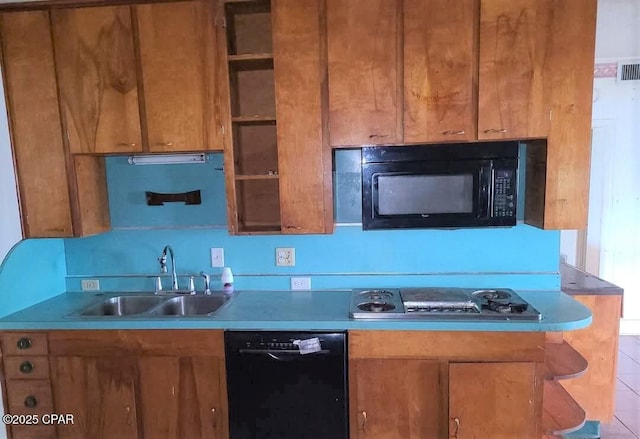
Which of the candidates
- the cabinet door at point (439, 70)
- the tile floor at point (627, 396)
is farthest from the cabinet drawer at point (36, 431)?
the tile floor at point (627, 396)

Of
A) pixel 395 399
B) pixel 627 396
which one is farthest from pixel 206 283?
pixel 627 396

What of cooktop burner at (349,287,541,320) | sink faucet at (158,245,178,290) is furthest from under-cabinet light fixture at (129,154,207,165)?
cooktop burner at (349,287,541,320)

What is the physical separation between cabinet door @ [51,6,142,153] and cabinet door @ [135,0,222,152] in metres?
0.08

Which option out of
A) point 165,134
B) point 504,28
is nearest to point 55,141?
point 165,134

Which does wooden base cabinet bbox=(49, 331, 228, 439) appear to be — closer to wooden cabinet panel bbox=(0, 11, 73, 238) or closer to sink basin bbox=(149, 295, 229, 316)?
sink basin bbox=(149, 295, 229, 316)

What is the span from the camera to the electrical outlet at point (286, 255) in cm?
235

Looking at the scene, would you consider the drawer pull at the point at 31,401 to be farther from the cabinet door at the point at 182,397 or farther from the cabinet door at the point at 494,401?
the cabinet door at the point at 494,401

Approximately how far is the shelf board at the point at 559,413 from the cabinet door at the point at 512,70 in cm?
132

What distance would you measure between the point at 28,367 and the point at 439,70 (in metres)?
2.42

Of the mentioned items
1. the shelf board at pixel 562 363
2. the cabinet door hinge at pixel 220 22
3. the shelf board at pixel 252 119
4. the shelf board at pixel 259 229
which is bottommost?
the shelf board at pixel 562 363

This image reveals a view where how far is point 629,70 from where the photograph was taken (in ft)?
11.6

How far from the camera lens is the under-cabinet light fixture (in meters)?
2.32

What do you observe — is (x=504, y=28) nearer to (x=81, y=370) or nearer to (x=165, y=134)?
(x=165, y=134)

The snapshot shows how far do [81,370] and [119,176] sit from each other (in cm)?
106
